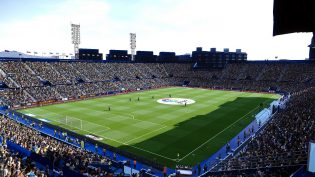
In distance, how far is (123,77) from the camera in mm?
80750

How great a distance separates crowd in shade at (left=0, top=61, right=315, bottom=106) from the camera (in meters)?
56.3

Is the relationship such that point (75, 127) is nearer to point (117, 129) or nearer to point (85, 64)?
point (117, 129)

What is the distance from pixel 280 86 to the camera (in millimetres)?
73875

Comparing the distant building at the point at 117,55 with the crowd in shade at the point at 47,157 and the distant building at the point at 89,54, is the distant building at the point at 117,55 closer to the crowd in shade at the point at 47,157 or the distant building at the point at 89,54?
the distant building at the point at 89,54

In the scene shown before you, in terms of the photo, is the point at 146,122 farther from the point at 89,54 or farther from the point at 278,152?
the point at 89,54

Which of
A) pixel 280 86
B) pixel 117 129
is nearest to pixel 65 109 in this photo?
pixel 117 129

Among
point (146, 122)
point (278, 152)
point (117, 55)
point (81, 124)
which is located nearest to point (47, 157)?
point (81, 124)

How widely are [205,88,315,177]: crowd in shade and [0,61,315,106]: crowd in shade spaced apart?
145ft

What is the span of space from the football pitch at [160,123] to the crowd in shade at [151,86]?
4.89 m

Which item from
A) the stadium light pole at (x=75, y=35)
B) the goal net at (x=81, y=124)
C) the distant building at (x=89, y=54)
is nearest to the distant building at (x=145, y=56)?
the distant building at (x=89, y=54)

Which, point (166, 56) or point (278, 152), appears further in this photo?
point (166, 56)

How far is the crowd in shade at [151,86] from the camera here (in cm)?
1806

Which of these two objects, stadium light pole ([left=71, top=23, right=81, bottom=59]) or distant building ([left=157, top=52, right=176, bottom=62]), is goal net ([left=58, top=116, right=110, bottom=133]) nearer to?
stadium light pole ([left=71, top=23, right=81, bottom=59])

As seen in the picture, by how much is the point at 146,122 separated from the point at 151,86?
44.1m
